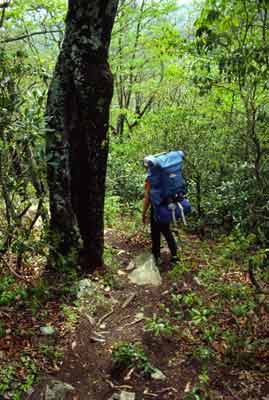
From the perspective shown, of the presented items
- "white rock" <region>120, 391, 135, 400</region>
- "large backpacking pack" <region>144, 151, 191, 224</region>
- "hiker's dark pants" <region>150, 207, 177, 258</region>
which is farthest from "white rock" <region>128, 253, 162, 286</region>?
"white rock" <region>120, 391, 135, 400</region>

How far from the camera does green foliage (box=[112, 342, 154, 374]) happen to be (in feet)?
12.4

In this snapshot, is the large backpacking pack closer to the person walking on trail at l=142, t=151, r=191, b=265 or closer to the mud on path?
the person walking on trail at l=142, t=151, r=191, b=265

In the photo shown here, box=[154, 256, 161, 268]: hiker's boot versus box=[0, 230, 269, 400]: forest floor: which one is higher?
box=[154, 256, 161, 268]: hiker's boot

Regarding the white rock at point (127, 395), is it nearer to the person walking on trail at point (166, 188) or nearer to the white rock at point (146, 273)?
the white rock at point (146, 273)

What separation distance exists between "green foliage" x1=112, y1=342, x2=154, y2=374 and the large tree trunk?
5.73ft

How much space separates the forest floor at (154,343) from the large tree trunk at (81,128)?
84cm

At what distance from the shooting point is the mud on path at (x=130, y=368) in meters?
3.56

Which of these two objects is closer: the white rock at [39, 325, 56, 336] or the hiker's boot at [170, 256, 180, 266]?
the white rock at [39, 325, 56, 336]

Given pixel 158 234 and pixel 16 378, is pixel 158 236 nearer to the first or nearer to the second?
pixel 158 234

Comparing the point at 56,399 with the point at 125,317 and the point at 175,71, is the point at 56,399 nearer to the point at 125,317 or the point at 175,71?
the point at 125,317

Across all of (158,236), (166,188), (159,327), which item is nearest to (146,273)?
(158,236)

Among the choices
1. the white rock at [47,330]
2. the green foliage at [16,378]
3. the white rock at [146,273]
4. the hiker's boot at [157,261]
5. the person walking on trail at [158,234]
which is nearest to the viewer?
the green foliage at [16,378]

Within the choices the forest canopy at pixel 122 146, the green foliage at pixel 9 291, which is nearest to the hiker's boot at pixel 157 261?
the forest canopy at pixel 122 146

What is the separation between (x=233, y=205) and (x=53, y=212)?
420 cm
